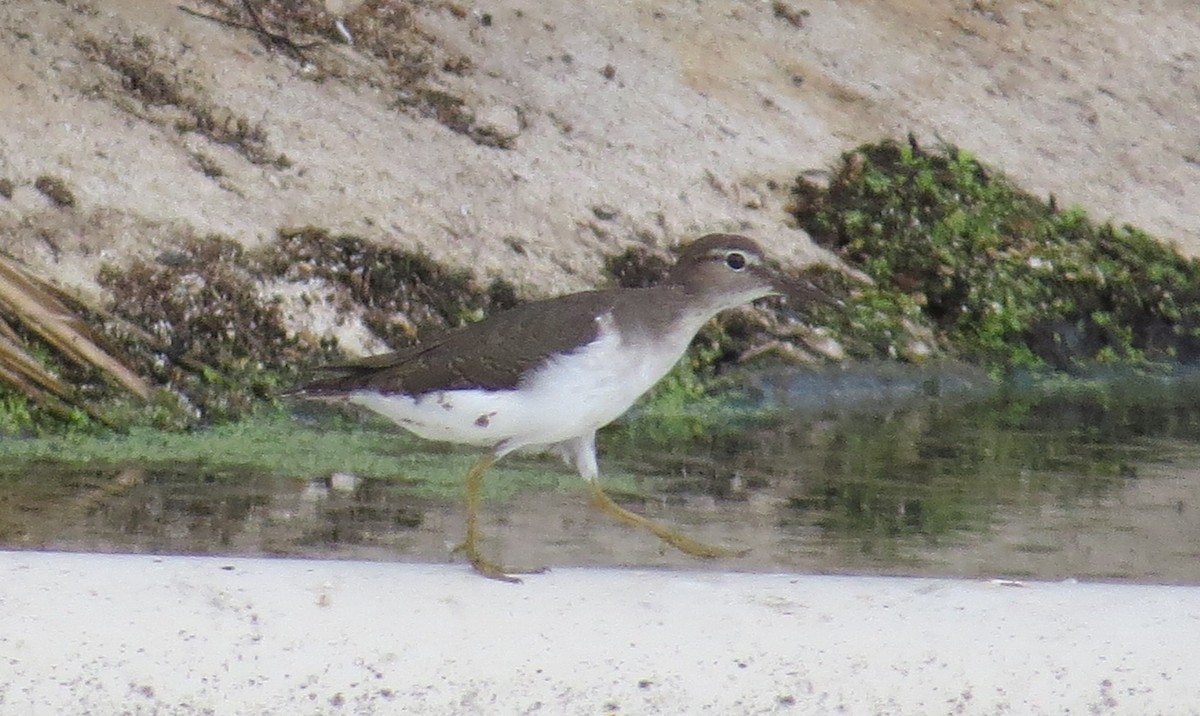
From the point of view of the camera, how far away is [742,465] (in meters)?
7.51

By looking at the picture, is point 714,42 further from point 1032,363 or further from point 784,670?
point 784,670

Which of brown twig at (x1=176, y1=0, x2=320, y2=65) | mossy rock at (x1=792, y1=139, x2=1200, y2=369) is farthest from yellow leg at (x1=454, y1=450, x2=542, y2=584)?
brown twig at (x1=176, y1=0, x2=320, y2=65)

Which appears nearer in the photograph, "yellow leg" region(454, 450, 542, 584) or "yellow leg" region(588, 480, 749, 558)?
"yellow leg" region(454, 450, 542, 584)

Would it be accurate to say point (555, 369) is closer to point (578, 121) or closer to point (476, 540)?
point (476, 540)

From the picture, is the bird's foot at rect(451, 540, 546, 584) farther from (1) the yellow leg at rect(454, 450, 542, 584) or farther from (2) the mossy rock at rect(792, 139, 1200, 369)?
(2) the mossy rock at rect(792, 139, 1200, 369)

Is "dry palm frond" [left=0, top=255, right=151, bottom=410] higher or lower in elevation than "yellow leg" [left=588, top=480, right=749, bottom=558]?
higher

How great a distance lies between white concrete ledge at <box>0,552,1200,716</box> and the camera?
14.0 ft

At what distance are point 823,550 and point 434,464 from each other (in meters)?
1.76

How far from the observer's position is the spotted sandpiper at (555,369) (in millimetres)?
5523

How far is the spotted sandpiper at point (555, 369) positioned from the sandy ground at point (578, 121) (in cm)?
319

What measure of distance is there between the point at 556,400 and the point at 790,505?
1632 millimetres

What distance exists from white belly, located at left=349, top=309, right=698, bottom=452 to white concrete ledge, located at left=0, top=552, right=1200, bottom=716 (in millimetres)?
955

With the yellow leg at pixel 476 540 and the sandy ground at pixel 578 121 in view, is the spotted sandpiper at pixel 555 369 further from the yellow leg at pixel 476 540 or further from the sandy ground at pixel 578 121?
the sandy ground at pixel 578 121

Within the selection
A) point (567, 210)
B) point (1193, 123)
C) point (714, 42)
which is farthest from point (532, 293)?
point (1193, 123)
